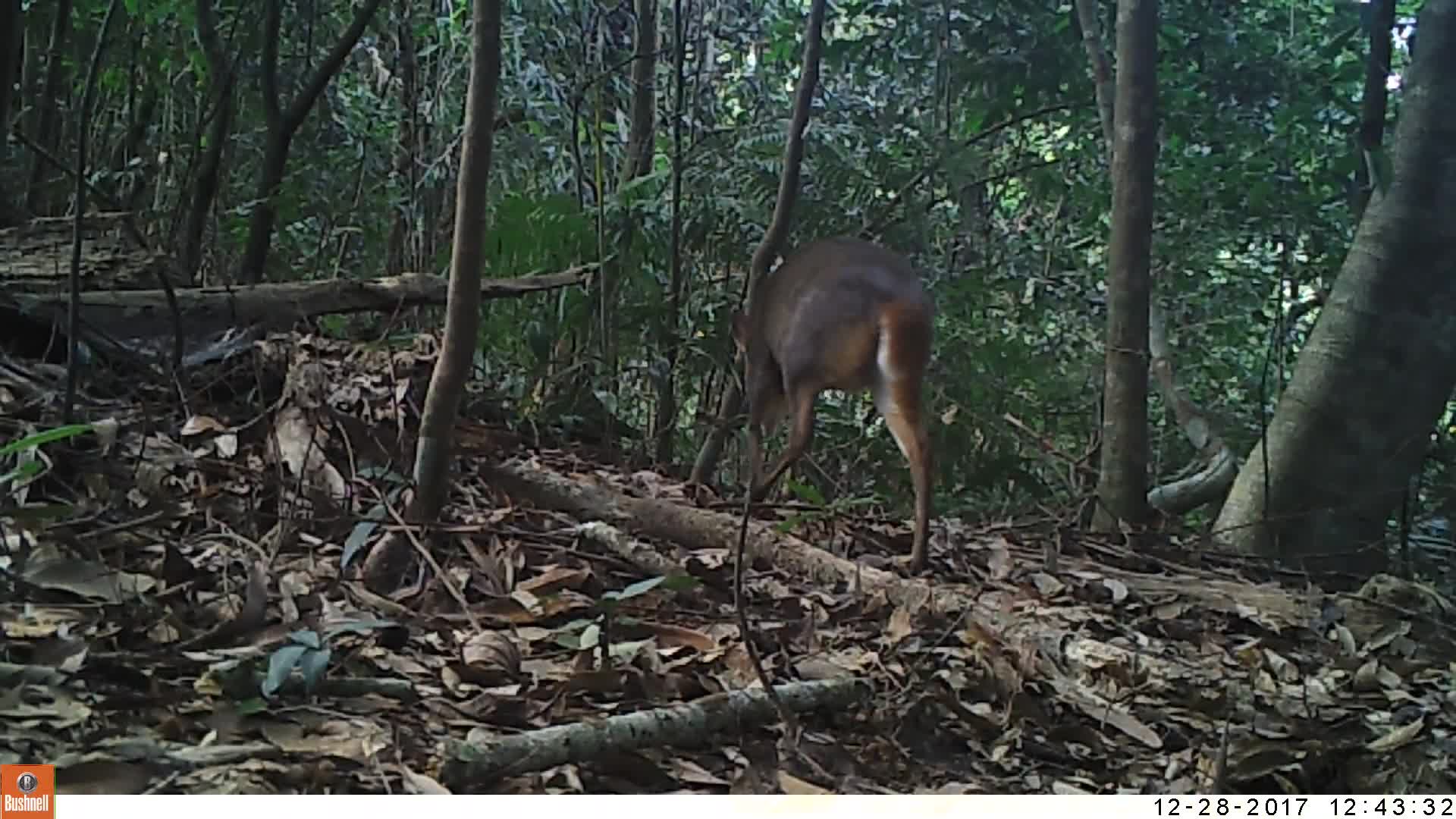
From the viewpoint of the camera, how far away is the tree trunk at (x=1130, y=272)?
246 cm

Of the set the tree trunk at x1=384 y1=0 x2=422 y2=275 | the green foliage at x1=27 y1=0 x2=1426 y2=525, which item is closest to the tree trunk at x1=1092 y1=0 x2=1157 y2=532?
the green foliage at x1=27 y1=0 x2=1426 y2=525

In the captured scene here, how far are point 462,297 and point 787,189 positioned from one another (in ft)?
3.26

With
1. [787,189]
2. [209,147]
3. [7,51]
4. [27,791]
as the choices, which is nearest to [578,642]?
[27,791]

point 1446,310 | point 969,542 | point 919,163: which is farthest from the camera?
point 919,163

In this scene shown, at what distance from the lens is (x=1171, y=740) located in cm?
150

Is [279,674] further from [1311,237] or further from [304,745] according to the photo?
[1311,237]

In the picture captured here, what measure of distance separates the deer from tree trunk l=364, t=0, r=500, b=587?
500 millimetres

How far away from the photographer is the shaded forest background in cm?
301

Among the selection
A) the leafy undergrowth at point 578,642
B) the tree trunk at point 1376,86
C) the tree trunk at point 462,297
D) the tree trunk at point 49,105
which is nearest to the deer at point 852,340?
the leafy undergrowth at point 578,642

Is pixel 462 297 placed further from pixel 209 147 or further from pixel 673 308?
pixel 209 147

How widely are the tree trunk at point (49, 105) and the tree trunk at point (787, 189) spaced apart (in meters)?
1.57

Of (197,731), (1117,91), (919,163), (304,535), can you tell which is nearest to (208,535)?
(304,535)

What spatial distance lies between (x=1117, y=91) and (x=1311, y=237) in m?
0.82

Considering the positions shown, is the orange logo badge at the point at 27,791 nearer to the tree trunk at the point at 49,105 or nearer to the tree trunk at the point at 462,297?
the tree trunk at the point at 462,297
